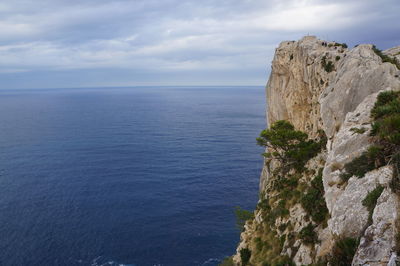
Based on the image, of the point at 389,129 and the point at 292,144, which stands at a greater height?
the point at 389,129

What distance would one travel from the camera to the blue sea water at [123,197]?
2138 inches

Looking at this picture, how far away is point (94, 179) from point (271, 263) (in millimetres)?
69038

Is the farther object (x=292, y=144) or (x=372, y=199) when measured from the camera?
(x=292, y=144)

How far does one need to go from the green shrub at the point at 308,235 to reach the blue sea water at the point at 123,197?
104 ft

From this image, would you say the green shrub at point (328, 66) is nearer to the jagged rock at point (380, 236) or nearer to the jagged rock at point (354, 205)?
the jagged rock at point (354, 205)

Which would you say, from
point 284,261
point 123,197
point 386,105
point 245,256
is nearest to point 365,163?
point 386,105

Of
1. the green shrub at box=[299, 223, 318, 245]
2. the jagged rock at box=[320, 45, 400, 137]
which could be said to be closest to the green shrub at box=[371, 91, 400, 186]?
the jagged rock at box=[320, 45, 400, 137]

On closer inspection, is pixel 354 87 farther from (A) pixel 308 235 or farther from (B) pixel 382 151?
(A) pixel 308 235

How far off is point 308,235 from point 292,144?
59.9ft

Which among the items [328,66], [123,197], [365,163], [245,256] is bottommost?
[123,197]

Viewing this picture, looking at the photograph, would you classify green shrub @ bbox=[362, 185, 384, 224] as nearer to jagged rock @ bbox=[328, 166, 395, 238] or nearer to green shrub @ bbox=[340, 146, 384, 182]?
jagged rock @ bbox=[328, 166, 395, 238]

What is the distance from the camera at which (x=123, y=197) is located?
74938mm

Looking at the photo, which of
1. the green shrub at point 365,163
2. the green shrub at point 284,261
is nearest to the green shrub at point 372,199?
the green shrub at point 365,163

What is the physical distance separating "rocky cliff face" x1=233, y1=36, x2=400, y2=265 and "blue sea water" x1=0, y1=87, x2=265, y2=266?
2215 centimetres
